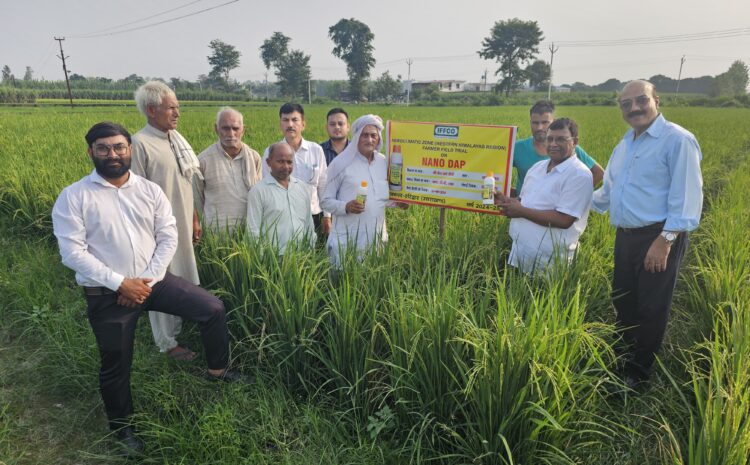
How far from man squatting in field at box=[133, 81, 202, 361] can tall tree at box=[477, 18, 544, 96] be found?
2875 inches

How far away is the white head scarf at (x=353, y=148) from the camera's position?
348 centimetres

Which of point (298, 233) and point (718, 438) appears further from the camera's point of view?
point (298, 233)

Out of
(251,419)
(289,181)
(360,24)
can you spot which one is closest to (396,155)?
(289,181)

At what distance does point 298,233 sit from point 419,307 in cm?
148

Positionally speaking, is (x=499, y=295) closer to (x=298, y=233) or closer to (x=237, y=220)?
(x=298, y=233)

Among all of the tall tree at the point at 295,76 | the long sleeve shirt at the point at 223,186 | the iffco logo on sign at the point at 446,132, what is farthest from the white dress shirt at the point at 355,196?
the tall tree at the point at 295,76

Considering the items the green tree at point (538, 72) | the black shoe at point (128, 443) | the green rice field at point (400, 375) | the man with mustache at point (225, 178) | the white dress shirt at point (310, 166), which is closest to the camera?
the green rice field at point (400, 375)

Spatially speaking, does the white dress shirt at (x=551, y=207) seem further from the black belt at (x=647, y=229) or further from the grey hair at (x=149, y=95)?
the grey hair at (x=149, y=95)

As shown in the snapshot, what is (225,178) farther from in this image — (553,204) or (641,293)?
(641,293)

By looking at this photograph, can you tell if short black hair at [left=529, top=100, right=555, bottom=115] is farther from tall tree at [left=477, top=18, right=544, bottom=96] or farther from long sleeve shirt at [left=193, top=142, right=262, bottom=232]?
tall tree at [left=477, top=18, right=544, bottom=96]

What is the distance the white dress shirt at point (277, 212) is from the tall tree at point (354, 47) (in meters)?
71.6

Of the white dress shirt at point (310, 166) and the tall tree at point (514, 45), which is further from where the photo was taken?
the tall tree at point (514, 45)

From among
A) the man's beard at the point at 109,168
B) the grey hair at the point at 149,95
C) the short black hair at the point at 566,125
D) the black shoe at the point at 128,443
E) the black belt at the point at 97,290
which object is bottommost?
the black shoe at the point at 128,443

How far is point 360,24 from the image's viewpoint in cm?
7488
